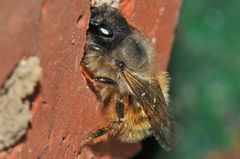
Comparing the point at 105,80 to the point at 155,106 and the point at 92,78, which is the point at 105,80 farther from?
the point at 155,106

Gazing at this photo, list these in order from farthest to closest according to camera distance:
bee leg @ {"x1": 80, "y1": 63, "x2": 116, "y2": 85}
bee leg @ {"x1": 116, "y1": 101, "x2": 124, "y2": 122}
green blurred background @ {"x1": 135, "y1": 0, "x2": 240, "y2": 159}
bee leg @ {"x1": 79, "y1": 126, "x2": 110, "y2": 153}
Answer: green blurred background @ {"x1": 135, "y1": 0, "x2": 240, "y2": 159}
bee leg @ {"x1": 116, "y1": 101, "x2": 124, "y2": 122}
bee leg @ {"x1": 79, "y1": 126, "x2": 110, "y2": 153}
bee leg @ {"x1": 80, "y1": 63, "x2": 116, "y2": 85}

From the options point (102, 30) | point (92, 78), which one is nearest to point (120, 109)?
point (92, 78)

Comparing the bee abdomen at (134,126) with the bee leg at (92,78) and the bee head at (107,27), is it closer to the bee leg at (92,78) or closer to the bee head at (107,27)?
the bee leg at (92,78)

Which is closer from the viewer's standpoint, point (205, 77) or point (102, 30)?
point (102, 30)

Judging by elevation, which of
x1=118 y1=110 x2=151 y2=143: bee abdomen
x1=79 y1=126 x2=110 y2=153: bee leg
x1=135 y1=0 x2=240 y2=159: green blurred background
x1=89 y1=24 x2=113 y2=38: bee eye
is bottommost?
x1=135 y1=0 x2=240 y2=159: green blurred background

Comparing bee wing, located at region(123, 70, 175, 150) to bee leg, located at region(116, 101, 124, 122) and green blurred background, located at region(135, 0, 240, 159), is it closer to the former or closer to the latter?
bee leg, located at region(116, 101, 124, 122)

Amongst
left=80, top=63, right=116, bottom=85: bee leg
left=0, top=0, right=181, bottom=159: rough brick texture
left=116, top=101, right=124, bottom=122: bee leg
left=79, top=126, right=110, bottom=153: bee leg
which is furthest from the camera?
left=116, top=101, right=124, bottom=122: bee leg

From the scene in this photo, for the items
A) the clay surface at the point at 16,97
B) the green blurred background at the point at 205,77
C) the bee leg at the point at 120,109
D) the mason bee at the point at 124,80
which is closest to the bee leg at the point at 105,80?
the mason bee at the point at 124,80

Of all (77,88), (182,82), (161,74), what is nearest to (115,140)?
(161,74)

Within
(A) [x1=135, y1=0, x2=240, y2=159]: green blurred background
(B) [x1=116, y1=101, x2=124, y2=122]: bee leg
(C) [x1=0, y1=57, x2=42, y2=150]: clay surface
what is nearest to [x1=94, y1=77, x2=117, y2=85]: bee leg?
(B) [x1=116, y1=101, x2=124, y2=122]: bee leg
